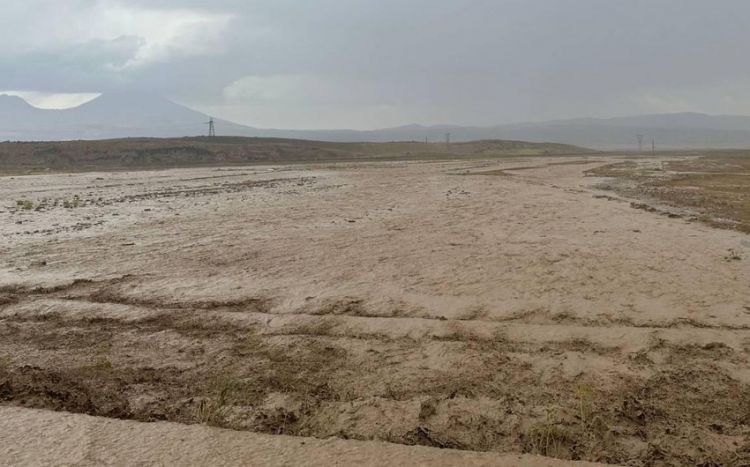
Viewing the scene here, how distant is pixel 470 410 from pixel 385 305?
2934 millimetres

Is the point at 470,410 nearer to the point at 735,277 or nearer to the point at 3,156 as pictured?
the point at 735,277

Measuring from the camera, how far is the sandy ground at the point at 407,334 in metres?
4.62

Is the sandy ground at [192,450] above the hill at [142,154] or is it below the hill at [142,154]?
below

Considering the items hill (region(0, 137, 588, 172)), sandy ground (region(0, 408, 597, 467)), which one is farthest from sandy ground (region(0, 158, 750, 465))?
hill (region(0, 137, 588, 172))

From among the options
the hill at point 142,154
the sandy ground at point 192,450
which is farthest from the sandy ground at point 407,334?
the hill at point 142,154

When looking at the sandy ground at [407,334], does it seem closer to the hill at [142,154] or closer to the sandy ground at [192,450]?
the sandy ground at [192,450]

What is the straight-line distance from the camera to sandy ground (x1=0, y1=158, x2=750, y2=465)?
462 centimetres

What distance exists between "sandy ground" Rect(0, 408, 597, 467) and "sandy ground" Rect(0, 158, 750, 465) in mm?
155

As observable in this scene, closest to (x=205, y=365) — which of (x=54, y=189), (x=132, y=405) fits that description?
(x=132, y=405)

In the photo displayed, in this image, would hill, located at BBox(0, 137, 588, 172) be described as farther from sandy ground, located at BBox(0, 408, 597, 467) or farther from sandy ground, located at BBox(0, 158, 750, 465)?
sandy ground, located at BBox(0, 408, 597, 467)

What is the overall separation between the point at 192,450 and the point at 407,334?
9.51ft

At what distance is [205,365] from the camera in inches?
228

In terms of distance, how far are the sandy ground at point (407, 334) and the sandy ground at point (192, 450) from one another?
16 centimetres

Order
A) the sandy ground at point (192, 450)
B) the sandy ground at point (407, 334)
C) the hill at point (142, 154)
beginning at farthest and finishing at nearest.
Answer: the hill at point (142, 154) → the sandy ground at point (407, 334) → the sandy ground at point (192, 450)
